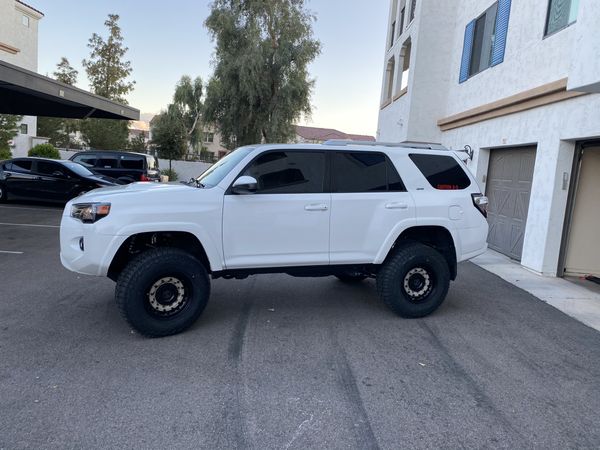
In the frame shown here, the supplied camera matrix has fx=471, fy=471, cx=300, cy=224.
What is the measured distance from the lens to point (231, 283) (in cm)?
696

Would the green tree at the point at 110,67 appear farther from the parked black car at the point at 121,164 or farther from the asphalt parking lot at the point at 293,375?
the asphalt parking lot at the point at 293,375

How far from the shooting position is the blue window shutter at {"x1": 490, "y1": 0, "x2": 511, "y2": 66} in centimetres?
1112

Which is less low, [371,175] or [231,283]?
[371,175]

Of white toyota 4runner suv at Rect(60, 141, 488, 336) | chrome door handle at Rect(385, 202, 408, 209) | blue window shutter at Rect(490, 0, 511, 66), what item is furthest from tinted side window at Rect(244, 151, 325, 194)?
blue window shutter at Rect(490, 0, 511, 66)

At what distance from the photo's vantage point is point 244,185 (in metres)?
4.82

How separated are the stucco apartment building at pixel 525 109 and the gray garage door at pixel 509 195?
0.02 meters

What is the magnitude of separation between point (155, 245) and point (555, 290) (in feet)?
20.9

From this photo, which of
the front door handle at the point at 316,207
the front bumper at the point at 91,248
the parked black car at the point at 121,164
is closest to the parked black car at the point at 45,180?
the parked black car at the point at 121,164

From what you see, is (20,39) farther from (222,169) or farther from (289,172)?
(289,172)

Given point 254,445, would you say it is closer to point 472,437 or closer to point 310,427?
point 310,427

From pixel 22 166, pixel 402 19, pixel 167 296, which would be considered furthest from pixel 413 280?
pixel 402 19

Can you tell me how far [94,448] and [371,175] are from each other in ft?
12.9

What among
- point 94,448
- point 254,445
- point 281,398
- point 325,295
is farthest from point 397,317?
point 94,448

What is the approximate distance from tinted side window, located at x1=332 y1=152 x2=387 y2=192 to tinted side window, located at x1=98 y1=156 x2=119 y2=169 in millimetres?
13908
